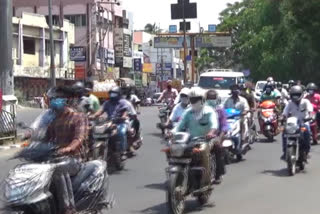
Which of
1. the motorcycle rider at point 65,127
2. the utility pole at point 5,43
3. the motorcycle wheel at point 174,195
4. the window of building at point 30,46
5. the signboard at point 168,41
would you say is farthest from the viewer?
the signboard at point 168,41

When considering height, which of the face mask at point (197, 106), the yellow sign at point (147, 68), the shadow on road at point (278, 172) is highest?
the yellow sign at point (147, 68)

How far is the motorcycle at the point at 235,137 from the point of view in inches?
556

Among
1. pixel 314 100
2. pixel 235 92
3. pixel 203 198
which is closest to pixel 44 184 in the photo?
pixel 203 198

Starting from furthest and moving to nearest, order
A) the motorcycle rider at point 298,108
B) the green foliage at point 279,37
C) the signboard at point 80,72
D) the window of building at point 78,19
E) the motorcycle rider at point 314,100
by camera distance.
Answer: the window of building at point 78,19
the signboard at point 80,72
the green foliage at point 279,37
the motorcycle rider at point 314,100
the motorcycle rider at point 298,108

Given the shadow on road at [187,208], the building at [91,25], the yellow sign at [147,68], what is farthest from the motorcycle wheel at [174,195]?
the yellow sign at [147,68]

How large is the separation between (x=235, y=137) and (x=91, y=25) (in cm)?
5213

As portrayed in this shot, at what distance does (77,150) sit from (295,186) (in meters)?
5.25

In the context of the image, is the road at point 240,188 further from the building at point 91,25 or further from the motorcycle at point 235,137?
the building at point 91,25

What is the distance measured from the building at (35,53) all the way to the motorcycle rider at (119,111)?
3842cm

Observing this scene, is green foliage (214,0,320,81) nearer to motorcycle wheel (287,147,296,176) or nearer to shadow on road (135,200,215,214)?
motorcycle wheel (287,147,296,176)

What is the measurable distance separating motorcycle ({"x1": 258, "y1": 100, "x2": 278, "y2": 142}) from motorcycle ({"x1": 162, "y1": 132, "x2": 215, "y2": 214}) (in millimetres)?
10415

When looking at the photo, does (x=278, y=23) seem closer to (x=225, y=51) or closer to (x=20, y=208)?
(x=225, y=51)

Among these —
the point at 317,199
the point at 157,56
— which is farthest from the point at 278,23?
the point at 157,56

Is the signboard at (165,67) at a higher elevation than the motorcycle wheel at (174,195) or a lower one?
higher
